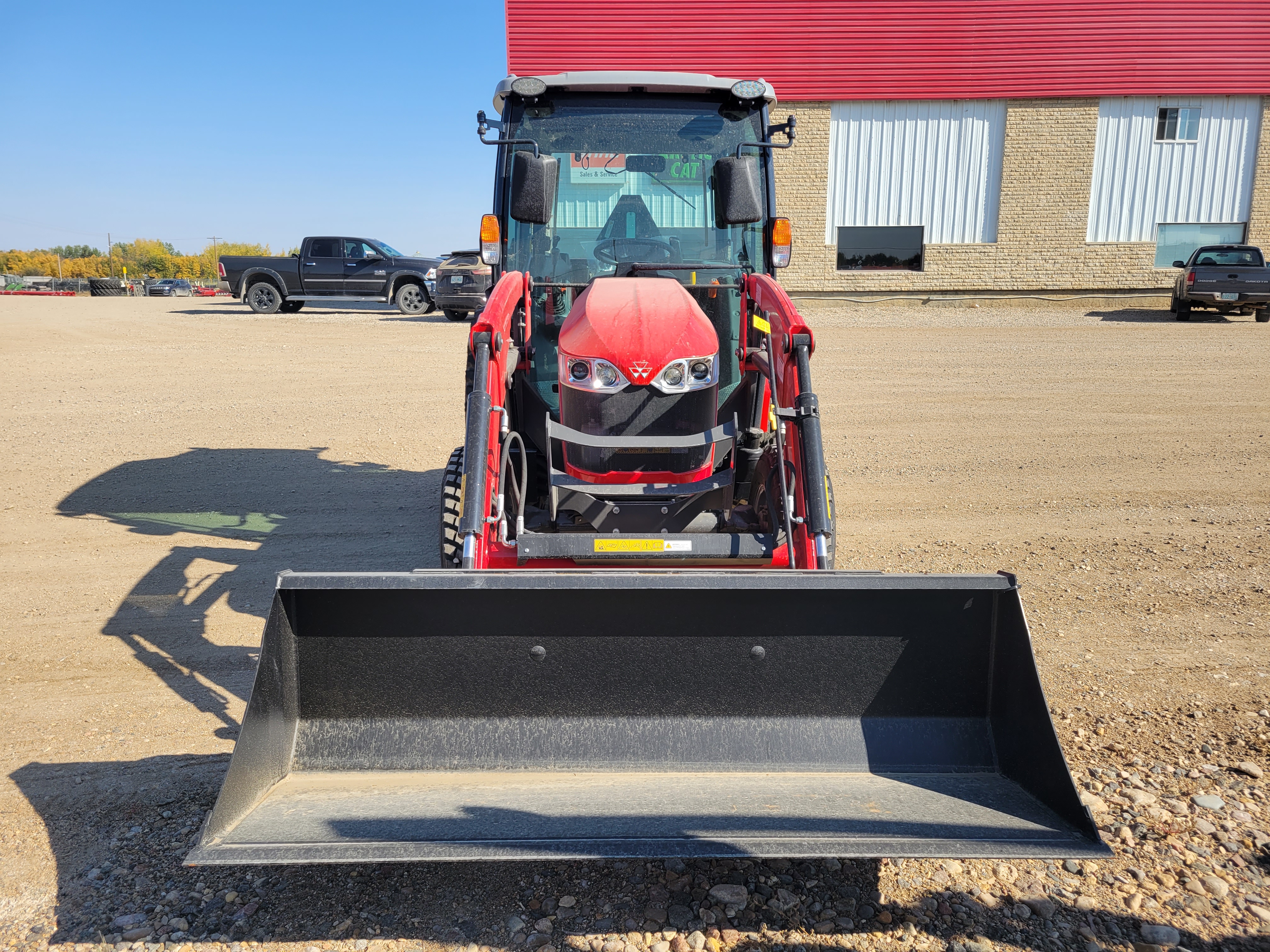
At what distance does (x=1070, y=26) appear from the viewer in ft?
69.5

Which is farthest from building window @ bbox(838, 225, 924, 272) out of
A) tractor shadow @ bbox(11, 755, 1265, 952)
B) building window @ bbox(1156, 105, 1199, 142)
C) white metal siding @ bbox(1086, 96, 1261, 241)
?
tractor shadow @ bbox(11, 755, 1265, 952)

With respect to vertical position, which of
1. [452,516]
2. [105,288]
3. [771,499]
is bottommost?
[452,516]

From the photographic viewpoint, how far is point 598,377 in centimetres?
380

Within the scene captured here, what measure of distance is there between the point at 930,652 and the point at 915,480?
4914 mm

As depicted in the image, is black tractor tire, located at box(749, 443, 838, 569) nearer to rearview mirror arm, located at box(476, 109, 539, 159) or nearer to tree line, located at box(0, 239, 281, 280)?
rearview mirror arm, located at box(476, 109, 539, 159)

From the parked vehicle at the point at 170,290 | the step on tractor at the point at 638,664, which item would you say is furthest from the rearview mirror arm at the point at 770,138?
the parked vehicle at the point at 170,290

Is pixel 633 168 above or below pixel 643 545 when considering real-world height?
above

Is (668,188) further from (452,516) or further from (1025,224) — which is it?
(1025,224)

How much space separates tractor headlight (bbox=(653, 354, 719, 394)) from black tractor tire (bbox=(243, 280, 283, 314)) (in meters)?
19.9

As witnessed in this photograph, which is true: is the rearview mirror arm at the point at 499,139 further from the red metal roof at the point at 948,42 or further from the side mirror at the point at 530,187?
the red metal roof at the point at 948,42

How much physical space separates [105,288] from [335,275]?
34930mm

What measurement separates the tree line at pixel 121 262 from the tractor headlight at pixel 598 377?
305 ft

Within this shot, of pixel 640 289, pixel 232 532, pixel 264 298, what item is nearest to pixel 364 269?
pixel 264 298

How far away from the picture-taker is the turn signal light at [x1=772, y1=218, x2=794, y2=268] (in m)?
4.67
